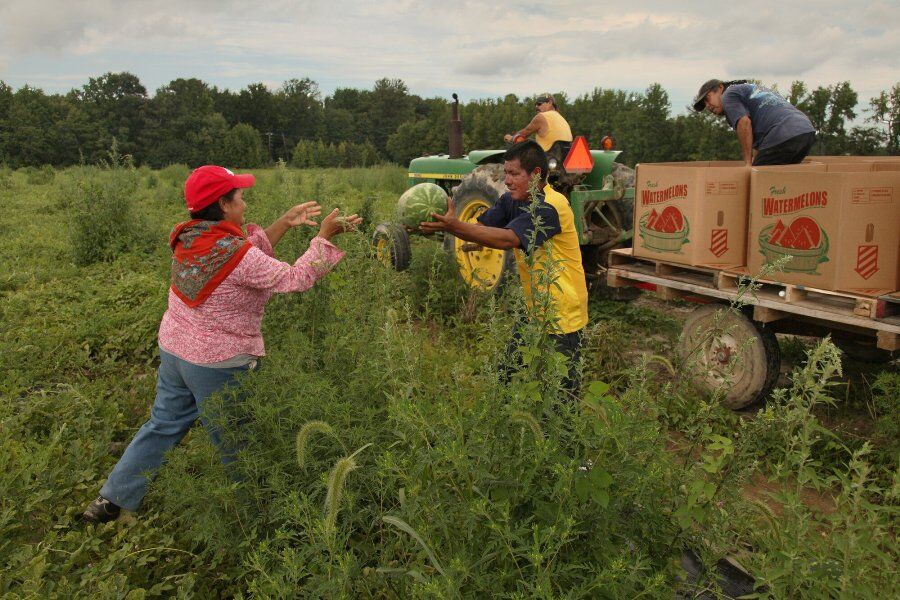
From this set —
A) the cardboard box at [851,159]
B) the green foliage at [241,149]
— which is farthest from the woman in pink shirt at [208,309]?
the green foliage at [241,149]

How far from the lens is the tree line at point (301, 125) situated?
20859mm

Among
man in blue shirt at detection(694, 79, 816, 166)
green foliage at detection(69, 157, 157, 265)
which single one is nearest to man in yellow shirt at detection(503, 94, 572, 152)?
man in blue shirt at detection(694, 79, 816, 166)

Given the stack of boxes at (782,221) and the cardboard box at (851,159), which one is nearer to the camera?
the stack of boxes at (782,221)

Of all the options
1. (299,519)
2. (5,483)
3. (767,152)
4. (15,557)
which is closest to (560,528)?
(299,519)

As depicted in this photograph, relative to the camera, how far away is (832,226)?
4.18 m

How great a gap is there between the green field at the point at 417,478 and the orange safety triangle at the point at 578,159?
249 centimetres

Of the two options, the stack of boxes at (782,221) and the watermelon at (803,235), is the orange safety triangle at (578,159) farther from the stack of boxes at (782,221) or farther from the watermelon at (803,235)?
the watermelon at (803,235)

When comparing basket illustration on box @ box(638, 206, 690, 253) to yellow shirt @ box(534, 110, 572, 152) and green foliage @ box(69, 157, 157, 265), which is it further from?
green foliage @ box(69, 157, 157, 265)

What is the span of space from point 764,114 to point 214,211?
186 inches

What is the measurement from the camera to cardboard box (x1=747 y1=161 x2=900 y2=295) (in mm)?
4051

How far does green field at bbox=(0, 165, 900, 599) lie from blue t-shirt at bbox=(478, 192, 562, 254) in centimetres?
40

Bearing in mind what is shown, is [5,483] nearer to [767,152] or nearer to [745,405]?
[745,405]

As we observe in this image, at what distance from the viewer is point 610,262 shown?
586 cm

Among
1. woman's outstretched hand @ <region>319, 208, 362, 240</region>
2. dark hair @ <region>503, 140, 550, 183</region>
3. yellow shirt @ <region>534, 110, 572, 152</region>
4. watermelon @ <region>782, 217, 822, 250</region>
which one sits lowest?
watermelon @ <region>782, 217, 822, 250</region>
